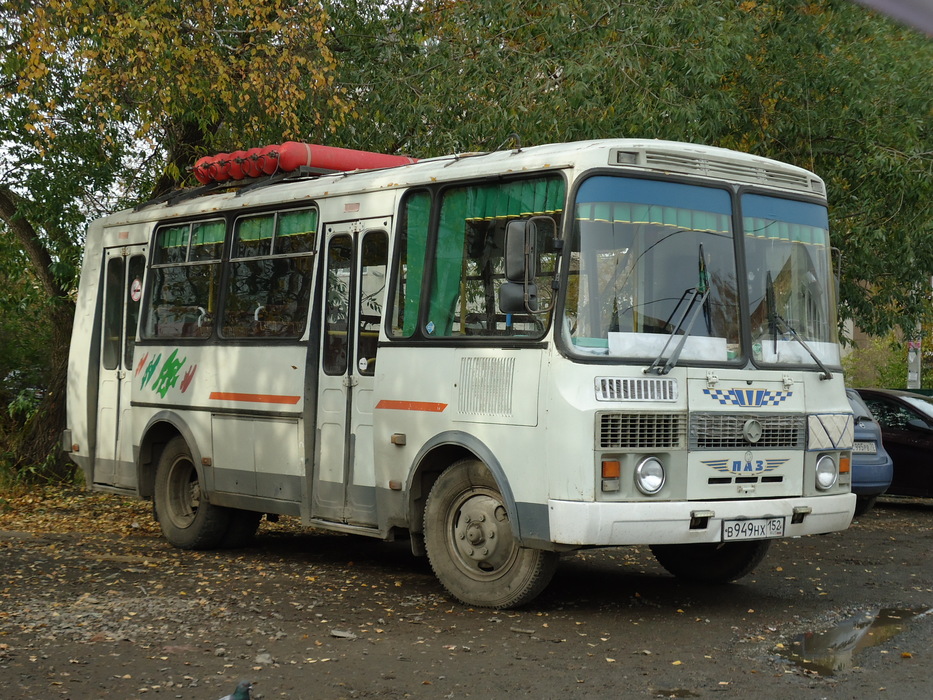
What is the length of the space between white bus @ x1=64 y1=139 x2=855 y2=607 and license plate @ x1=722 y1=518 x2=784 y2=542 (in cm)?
2

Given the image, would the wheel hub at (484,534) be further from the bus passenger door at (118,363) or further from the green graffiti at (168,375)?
the bus passenger door at (118,363)

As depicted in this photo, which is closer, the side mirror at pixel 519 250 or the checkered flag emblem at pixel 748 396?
the side mirror at pixel 519 250

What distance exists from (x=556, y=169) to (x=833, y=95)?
856 cm

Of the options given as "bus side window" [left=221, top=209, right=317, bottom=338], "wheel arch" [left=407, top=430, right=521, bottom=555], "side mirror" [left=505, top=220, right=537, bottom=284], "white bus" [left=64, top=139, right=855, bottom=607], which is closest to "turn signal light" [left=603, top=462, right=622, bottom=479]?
"white bus" [left=64, top=139, right=855, bottom=607]

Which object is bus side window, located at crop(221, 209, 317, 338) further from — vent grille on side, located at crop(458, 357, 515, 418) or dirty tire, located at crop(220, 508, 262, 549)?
vent grille on side, located at crop(458, 357, 515, 418)

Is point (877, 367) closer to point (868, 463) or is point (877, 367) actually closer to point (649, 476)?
point (868, 463)

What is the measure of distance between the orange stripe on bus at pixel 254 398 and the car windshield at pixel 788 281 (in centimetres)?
353

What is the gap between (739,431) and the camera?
7625 millimetres

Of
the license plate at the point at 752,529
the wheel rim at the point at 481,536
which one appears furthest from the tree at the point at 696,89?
the license plate at the point at 752,529

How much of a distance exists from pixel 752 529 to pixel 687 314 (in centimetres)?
138

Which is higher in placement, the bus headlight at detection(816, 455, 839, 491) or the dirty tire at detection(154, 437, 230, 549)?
the bus headlight at detection(816, 455, 839, 491)

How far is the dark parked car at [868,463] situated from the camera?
13.4 meters

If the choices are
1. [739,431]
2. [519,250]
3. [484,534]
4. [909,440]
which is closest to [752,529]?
[739,431]

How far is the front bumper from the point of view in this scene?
23.0ft
